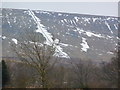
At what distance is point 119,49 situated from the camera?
26500 millimetres

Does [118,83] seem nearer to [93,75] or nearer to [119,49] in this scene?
[119,49]

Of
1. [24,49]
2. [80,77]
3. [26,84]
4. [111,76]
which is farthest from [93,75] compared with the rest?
[24,49]

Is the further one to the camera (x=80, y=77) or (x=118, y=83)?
(x=80, y=77)

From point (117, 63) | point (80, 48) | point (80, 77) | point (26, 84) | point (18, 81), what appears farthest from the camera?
point (80, 48)

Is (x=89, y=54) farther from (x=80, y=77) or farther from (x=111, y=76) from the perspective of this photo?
(x=111, y=76)

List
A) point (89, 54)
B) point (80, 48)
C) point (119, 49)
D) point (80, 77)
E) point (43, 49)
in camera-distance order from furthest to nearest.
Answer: point (80, 48) < point (89, 54) < point (80, 77) < point (119, 49) < point (43, 49)

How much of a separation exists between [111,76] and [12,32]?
16773cm

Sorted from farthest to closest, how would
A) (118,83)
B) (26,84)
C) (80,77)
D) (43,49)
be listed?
(80,77), (26,84), (118,83), (43,49)

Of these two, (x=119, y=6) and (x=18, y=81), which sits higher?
(x=119, y=6)

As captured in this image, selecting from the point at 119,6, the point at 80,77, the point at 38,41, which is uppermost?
the point at 119,6

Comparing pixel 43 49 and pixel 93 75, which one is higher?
pixel 43 49

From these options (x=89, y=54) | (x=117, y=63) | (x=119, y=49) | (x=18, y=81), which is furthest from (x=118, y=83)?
(x=89, y=54)

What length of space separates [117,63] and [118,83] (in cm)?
A: 303

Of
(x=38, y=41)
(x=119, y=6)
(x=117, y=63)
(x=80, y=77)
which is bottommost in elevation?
(x=80, y=77)
